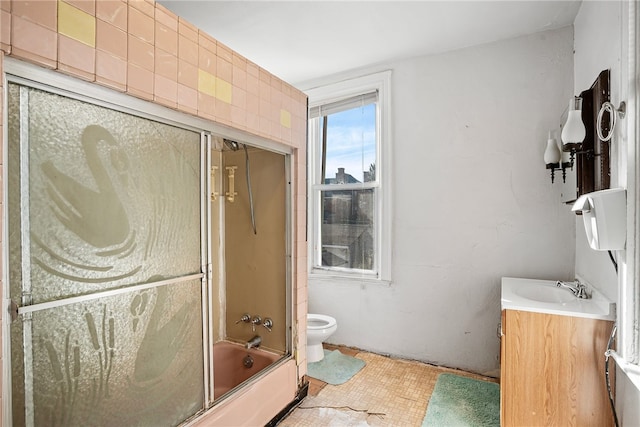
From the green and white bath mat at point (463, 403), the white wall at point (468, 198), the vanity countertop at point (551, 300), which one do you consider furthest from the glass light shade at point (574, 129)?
the green and white bath mat at point (463, 403)

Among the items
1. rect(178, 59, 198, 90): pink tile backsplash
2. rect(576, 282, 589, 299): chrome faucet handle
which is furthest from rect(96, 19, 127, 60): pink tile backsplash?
rect(576, 282, 589, 299): chrome faucet handle

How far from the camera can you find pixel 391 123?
115 inches

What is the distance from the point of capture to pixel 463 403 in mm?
2221

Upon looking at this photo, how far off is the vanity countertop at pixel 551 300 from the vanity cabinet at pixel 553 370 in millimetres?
28

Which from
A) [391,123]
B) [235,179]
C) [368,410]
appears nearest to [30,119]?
[235,179]

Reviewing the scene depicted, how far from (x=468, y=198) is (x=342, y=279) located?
1264mm

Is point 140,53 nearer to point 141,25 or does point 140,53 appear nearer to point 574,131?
point 141,25

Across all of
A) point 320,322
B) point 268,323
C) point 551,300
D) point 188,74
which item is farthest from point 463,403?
point 188,74

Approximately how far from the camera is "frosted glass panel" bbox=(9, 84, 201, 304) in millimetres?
1056

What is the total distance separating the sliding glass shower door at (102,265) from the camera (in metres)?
1.04

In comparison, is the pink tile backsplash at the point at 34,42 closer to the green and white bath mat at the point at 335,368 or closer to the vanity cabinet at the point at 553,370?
the vanity cabinet at the point at 553,370

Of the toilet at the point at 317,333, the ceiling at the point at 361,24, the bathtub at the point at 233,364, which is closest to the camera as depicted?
the ceiling at the point at 361,24

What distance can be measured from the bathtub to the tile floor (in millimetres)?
354

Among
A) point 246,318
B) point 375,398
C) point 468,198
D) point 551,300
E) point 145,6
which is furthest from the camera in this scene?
point 468,198
